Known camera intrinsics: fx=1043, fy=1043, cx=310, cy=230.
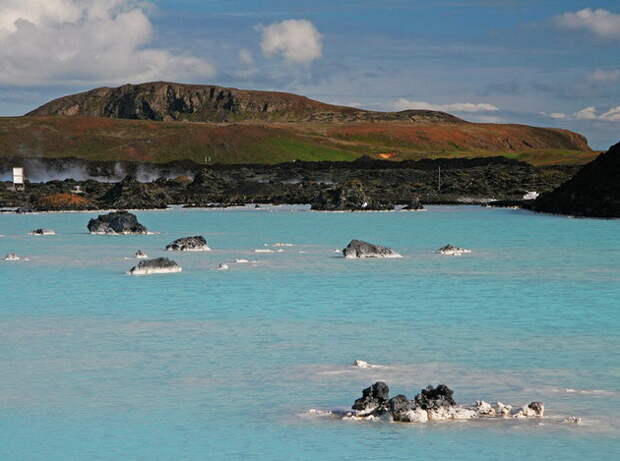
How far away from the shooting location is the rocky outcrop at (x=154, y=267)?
86.5 feet

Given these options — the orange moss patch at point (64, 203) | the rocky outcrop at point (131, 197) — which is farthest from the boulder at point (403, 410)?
the rocky outcrop at point (131, 197)

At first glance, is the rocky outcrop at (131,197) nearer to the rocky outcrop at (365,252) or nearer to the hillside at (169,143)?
the rocky outcrop at (365,252)

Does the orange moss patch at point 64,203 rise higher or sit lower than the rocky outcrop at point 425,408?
higher

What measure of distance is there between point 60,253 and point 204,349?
19.6 meters

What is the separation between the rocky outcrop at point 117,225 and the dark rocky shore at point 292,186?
2370cm

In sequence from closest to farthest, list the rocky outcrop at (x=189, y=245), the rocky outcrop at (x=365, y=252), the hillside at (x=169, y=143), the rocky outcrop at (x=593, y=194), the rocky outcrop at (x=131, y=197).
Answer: the rocky outcrop at (x=365, y=252)
the rocky outcrop at (x=189, y=245)
the rocky outcrop at (x=593, y=194)
the rocky outcrop at (x=131, y=197)
the hillside at (x=169, y=143)

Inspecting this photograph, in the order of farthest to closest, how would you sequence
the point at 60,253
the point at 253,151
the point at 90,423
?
the point at 253,151
the point at 60,253
the point at 90,423

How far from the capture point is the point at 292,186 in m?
93.0

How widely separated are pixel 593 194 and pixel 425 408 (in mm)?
48427

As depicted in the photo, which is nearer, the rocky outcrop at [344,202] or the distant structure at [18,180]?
the rocky outcrop at [344,202]

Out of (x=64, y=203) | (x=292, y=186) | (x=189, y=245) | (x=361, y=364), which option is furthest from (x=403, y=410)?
(x=292, y=186)

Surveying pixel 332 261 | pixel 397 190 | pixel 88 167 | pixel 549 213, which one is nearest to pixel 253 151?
pixel 88 167

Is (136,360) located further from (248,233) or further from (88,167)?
(88,167)

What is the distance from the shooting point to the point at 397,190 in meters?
89.0
